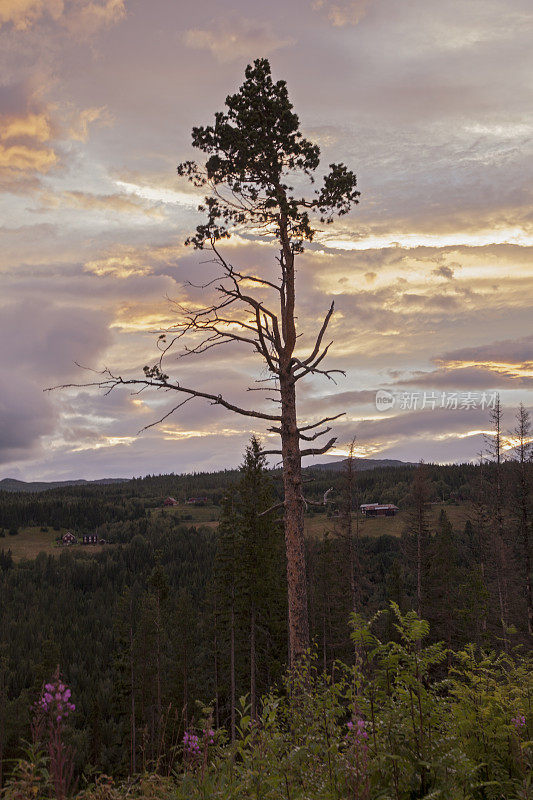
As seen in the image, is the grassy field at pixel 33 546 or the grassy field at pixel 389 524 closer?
the grassy field at pixel 389 524

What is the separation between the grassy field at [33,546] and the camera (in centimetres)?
16850

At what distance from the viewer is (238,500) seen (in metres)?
37.5

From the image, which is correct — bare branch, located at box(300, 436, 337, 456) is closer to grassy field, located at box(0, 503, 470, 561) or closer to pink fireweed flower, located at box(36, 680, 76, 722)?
pink fireweed flower, located at box(36, 680, 76, 722)

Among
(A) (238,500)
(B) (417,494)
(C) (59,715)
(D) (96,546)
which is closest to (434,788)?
(C) (59,715)

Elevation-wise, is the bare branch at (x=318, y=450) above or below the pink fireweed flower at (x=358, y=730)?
above

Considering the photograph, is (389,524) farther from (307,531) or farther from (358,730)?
(358,730)

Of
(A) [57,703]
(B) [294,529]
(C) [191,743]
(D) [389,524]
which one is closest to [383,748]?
(C) [191,743]

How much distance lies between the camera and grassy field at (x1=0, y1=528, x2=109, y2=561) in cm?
16850

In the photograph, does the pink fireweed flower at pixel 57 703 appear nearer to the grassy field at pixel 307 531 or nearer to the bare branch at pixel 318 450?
the bare branch at pixel 318 450

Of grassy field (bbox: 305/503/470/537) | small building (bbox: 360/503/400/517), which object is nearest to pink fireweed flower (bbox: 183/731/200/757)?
grassy field (bbox: 305/503/470/537)

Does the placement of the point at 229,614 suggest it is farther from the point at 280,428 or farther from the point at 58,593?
the point at 58,593

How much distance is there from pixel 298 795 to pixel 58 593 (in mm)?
128265

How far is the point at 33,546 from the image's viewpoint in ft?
596

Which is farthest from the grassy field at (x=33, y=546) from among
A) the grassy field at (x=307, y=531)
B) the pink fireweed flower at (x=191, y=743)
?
the pink fireweed flower at (x=191, y=743)
